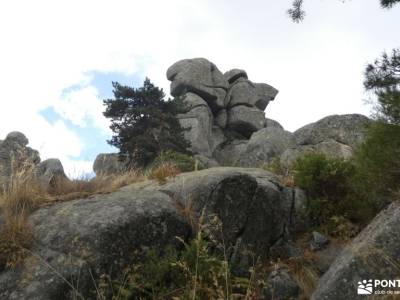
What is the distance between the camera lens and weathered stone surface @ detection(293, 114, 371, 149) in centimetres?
1706

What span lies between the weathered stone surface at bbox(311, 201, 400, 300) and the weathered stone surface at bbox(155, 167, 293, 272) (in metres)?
2.07

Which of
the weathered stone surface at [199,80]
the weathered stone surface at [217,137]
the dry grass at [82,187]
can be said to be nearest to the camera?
the dry grass at [82,187]

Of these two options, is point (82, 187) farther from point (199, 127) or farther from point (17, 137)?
point (199, 127)

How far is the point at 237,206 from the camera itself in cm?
756

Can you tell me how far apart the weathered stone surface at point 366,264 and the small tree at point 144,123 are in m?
17.6

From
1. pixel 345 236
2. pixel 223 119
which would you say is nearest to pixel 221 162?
pixel 223 119

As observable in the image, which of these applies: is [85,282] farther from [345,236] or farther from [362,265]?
[345,236]

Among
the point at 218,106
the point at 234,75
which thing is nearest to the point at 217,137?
the point at 218,106

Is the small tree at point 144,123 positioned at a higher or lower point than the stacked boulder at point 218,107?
lower

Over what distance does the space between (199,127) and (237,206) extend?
2837 cm

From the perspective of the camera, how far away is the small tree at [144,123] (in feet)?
75.1

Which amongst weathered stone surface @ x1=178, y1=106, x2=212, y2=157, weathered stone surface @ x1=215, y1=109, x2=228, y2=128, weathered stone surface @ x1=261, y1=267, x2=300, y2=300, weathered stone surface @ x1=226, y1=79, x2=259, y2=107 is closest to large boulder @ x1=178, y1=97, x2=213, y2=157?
weathered stone surface @ x1=178, y1=106, x2=212, y2=157

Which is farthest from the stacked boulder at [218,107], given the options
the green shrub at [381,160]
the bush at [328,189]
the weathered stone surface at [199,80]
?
the green shrub at [381,160]

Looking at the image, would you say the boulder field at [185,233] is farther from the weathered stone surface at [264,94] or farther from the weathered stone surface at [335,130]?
the weathered stone surface at [264,94]
